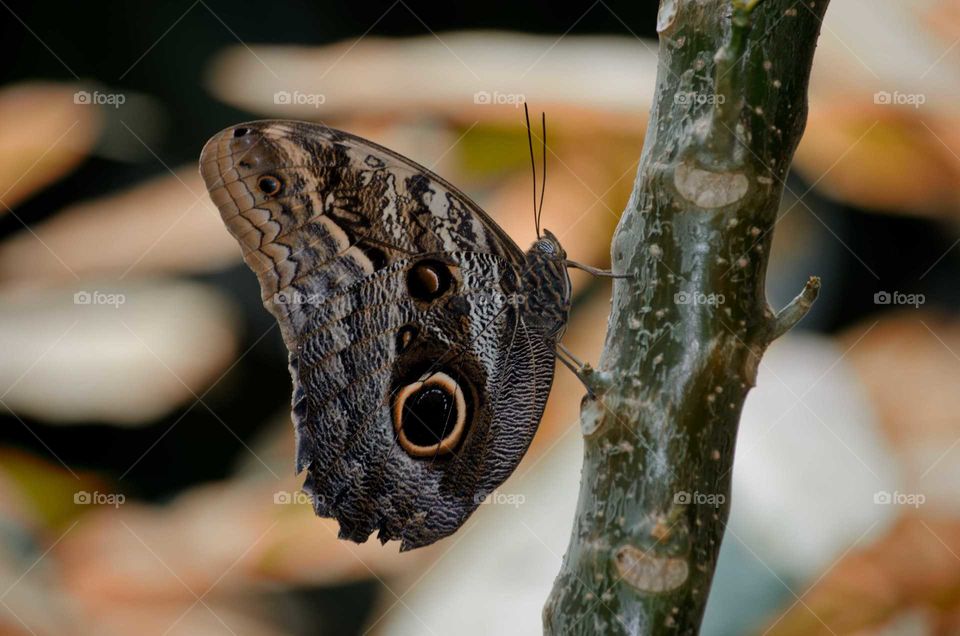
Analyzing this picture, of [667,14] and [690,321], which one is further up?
[667,14]

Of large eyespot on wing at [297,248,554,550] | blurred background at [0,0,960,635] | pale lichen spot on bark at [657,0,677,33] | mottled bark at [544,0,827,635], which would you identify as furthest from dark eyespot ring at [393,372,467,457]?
blurred background at [0,0,960,635]

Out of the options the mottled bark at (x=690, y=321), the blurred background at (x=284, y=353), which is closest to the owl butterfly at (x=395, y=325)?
the mottled bark at (x=690, y=321)

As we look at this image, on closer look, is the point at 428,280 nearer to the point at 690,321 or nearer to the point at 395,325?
the point at 395,325

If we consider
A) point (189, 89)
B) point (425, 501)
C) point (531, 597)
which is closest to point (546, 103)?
point (189, 89)

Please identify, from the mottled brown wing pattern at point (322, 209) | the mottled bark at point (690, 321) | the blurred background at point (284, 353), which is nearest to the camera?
the mottled bark at point (690, 321)

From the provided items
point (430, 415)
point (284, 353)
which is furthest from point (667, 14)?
point (284, 353)

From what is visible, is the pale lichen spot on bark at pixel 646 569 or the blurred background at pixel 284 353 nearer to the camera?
the pale lichen spot on bark at pixel 646 569

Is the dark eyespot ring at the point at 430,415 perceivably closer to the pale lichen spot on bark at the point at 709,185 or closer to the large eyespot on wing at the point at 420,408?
the large eyespot on wing at the point at 420,408
